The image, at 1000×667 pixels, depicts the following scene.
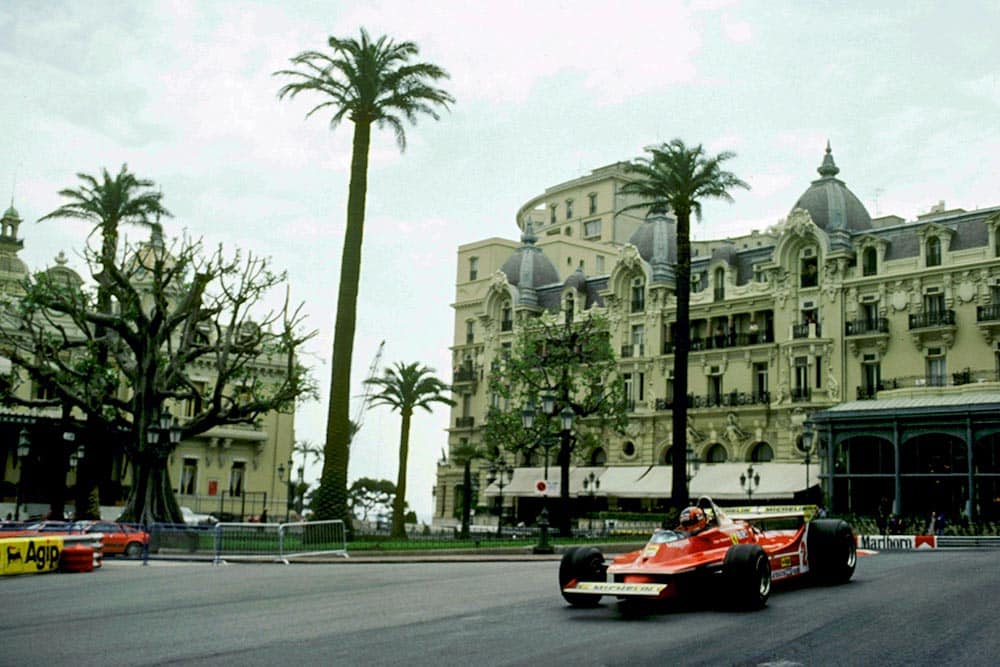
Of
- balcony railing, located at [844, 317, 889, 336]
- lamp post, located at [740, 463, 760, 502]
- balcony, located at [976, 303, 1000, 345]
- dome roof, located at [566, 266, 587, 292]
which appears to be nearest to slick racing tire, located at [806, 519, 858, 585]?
lamp post, located at [740, 463, 760, 502]

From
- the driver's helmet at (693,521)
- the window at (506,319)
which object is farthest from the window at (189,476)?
the driver's helmet at (693,521)

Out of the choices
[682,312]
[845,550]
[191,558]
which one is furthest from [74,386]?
[845,550]

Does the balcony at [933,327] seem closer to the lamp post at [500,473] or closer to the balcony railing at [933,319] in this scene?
the balcony railing at [933,319]

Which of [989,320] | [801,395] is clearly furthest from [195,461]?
[989,320]

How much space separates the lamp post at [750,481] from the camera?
163 feet

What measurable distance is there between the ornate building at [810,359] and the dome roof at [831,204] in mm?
101

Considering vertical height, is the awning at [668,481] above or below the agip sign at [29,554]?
above

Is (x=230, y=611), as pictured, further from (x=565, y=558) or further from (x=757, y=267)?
(x=757, y=267)

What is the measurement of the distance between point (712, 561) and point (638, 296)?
51.8 m

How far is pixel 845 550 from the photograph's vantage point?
50.0 feet

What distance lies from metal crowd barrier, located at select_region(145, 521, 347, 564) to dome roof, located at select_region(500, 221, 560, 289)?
151 feet

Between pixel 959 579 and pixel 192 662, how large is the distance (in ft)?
39.2

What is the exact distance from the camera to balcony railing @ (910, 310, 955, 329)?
48.9 meters

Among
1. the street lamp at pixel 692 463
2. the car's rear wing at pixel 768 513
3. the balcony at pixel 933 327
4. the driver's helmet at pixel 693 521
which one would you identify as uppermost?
the balcony at pixel 933 327
